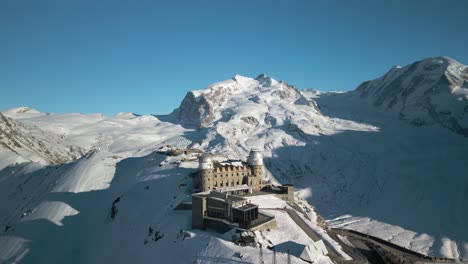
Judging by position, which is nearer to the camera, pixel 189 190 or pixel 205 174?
pixel 205 174

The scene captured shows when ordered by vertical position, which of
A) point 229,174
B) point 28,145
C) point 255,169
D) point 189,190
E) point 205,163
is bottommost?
point 189,190

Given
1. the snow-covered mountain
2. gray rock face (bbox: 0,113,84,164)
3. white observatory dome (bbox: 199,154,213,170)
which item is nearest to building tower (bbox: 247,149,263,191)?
white observatory dome (bbox: 199,154,213,170)

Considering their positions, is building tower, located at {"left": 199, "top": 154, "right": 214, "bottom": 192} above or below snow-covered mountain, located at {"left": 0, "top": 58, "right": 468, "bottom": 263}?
above

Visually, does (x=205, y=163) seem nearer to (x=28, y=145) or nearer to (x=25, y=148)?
(x=25, y=148)

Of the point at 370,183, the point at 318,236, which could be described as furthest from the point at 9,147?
the point at 370,183

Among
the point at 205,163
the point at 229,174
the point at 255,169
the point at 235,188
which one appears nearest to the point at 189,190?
the point at 205,163

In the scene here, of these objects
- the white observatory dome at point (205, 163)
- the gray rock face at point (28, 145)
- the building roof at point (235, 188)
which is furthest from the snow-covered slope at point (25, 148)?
the building roof at point (235, 188)

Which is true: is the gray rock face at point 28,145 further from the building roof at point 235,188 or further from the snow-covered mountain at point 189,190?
the building roof at point 235,188

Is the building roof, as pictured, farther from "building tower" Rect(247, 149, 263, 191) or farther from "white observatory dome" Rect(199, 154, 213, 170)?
"white observatory dome" Rect(199, 154, 213, 170)
